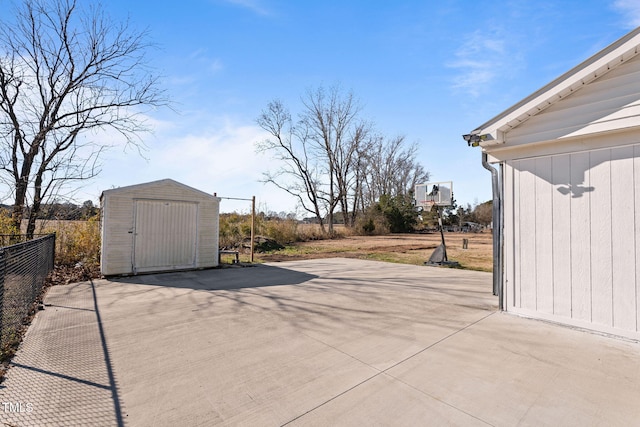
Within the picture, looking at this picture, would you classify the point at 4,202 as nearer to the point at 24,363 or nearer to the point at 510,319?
the point at 24,363

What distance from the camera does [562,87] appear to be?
3.21 meters

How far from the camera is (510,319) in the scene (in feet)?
11.9

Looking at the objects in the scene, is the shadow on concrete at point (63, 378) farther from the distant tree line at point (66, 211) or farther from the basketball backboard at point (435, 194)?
the basketball backboard at point (435, 194)

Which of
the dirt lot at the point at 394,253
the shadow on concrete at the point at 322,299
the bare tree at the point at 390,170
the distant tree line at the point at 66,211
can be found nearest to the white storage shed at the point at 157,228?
the shadow on concrete at the point at 322,299

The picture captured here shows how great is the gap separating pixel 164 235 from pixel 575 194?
7.77m

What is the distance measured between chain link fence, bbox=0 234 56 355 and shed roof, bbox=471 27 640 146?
5.54 m

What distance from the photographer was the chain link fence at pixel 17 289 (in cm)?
275

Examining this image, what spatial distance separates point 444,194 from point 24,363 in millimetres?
9030

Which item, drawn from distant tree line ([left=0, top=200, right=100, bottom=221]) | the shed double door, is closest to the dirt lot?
the shed double door

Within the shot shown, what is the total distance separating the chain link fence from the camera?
9.03ft

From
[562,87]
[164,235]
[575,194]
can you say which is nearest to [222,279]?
[164,235]

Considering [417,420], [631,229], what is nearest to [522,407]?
[417,420]

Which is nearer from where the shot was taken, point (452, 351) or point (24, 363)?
point (24, 363)

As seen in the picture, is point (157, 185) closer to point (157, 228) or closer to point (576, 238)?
point (157, 228)
